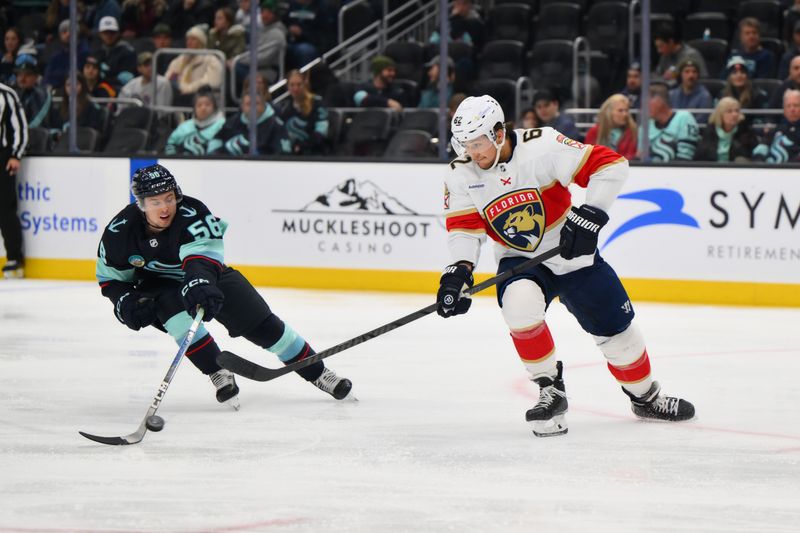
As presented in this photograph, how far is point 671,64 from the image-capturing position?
859 centimetres

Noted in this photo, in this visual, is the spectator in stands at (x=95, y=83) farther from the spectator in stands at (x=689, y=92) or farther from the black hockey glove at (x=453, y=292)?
the black hockey glove at (x=453, y=292)

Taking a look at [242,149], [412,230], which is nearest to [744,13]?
[412,230]

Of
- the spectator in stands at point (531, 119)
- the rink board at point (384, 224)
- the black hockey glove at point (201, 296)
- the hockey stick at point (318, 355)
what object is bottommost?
the rink board at point (384, 224)

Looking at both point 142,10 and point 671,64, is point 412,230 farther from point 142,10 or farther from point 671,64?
point 142,10

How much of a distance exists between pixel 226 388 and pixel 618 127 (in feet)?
13.2

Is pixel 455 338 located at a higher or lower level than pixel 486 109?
lower

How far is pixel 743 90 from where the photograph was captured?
815 centimetres

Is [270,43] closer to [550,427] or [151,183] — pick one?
[151,183]

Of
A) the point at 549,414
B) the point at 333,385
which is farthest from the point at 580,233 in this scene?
the point at 333,385

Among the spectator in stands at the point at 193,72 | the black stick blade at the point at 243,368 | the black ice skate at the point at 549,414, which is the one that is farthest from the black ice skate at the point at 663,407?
the spectator in stands at the point at 193,72

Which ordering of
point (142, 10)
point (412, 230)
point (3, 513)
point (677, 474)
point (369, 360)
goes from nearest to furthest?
1. point (3, 513)
2. point (677, 474)
3. point (369, 360)
4. point (412, 230)
5. point (142, 10)

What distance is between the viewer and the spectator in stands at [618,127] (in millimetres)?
8125

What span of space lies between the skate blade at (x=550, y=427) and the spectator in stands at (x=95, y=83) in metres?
6.30

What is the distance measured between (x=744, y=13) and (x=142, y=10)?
4728 millimetres
